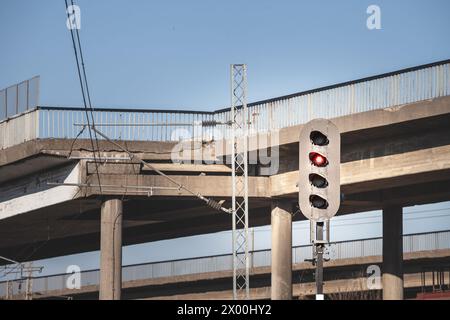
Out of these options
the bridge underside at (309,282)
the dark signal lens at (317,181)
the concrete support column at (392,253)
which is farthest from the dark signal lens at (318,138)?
the bridge underside at (309,282)

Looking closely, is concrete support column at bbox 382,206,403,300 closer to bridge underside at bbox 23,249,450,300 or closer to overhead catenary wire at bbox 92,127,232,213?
bridge underside at bbox 23,249,450,300

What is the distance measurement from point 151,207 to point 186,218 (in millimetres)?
5210

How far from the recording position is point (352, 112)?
43.8 m

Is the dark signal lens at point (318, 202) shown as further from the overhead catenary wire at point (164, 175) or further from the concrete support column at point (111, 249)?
the concrete support column at point (111, 249)

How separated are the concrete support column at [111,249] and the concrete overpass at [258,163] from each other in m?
0.41

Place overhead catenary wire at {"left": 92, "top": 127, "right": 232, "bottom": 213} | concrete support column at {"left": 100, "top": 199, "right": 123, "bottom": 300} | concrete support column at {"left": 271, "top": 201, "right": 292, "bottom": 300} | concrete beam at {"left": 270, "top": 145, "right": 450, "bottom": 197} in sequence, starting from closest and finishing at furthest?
concrete beam at {"left": 270, "top": 145, "right": 450, "bottom": 197} < overhead catenary wire at {"left": 92, "top": 127, "right": 232, "bottom": 213} < concrete support column at {"left": 100, "top": 199, "right": 123, "bottom": 300} < concrete support column at {"left": 271, "top": 201, "right": 292, "bottom": 300}

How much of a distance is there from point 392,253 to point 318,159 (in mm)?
37871

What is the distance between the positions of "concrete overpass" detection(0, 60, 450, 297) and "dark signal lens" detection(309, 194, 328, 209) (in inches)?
891

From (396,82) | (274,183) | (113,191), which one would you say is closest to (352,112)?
(396,82)

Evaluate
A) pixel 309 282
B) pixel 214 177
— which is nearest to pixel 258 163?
pixel 214 177

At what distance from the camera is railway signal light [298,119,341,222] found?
706 inches

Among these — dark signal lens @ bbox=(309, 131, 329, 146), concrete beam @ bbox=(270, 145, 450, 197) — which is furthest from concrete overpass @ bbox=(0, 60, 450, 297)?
dark signal lens @ bbox=(309, 131, 329, 146)

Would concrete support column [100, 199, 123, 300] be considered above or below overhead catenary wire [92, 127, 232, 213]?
below
